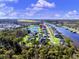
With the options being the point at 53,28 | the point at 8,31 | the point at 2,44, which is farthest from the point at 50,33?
the point at 2,44

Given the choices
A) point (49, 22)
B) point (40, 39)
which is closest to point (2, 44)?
point (40, 39)

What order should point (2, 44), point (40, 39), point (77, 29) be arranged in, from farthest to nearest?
point (77, 29), point (40, 39), point (2, 44)

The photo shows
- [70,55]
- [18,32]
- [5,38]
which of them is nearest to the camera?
[70,55]

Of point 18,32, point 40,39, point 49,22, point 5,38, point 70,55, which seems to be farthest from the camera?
point 49,22

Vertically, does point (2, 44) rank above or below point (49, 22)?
below

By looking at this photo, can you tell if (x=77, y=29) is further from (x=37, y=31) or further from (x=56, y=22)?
(x=37, y=31)

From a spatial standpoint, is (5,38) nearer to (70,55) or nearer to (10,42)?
(10,42)

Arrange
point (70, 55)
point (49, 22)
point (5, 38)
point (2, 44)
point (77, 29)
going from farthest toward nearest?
point (77, 29)
point (49, 22)
point (5, 38)
point (2, 44)
point (70, 55)

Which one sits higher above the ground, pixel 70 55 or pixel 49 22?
pixel 49 22

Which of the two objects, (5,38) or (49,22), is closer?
(5,38)
